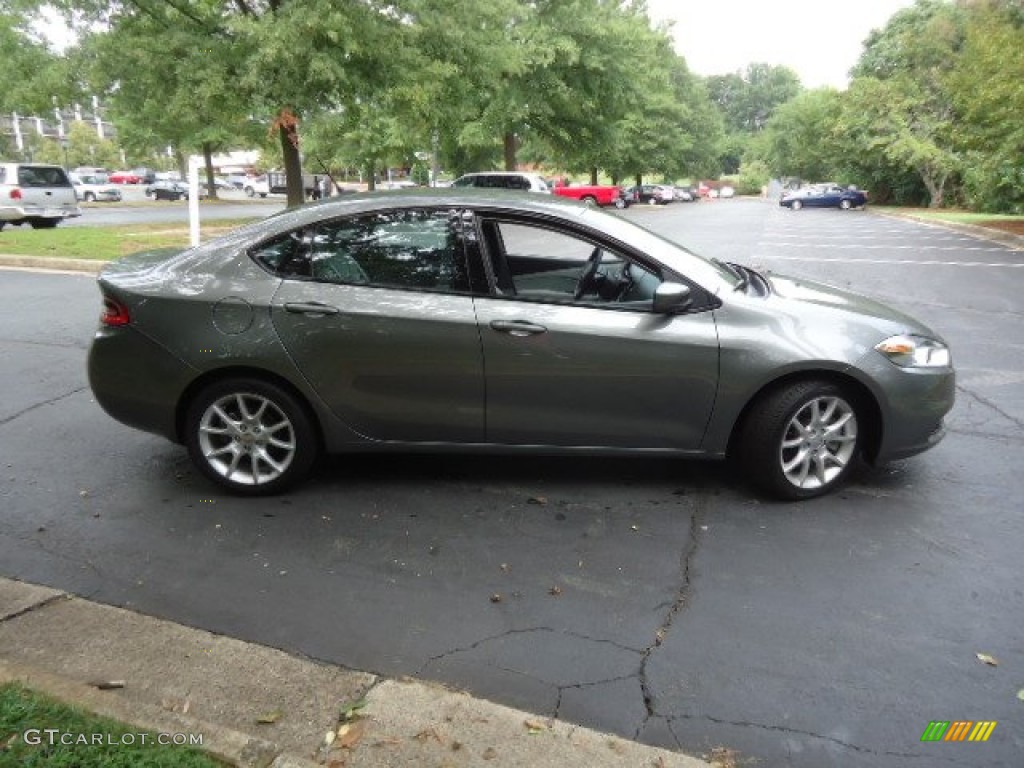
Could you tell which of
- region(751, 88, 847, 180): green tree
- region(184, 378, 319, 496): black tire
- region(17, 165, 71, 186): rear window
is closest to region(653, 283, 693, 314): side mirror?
region(184, 378, 319, 496): black tire

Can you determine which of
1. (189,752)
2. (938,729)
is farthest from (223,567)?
(938,729)

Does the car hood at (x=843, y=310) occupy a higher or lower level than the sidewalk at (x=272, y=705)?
higher

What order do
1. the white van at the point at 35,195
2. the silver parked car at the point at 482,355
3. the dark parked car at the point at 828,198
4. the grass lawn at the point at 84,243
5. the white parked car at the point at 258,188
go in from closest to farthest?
the silver parked car at the point at 482,355, the grass lawn at the point at 84,243, the white van at the point at 35,195, the dark parked car at the point at 828,198, the white parked car at the point at 258,188

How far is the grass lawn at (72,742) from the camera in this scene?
2139mm

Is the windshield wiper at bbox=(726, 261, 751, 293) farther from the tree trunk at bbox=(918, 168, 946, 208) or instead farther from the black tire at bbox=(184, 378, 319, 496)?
the tree trunk at bbox=(918, 168, 946, 208)

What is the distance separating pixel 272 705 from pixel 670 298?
2.44m

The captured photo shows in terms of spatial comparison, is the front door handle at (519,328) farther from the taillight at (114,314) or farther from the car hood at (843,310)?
the taillight at (114,314)

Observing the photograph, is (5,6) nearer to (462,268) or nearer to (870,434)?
(462,268)

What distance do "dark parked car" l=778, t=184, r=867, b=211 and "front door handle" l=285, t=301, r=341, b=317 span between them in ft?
151

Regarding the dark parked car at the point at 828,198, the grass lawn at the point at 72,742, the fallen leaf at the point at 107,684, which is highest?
the grass lawn at the point at 72,742

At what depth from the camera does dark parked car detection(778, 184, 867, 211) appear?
151ft

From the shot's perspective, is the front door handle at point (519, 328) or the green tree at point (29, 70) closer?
the front door handle at point (519, 328)

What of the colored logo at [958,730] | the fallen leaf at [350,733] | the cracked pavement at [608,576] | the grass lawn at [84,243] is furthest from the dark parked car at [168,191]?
the colored logo at [958,730]

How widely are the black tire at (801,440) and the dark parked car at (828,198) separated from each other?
4500 cm
